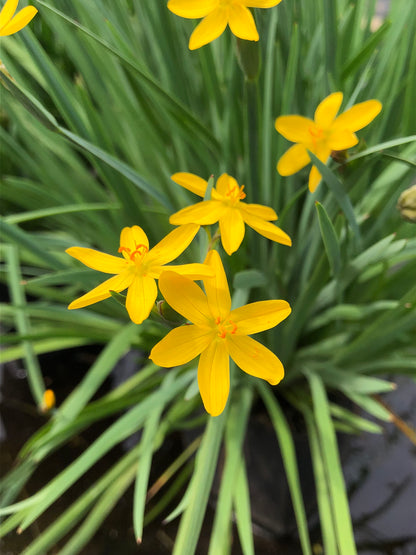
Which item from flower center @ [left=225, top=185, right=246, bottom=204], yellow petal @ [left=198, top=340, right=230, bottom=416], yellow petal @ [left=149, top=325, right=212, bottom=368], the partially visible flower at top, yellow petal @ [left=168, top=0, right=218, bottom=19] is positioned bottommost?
yellow petal @ [left=198, top=340, right=230, bottom=416]

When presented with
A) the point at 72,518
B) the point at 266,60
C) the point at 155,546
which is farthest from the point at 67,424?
the point at 266,60

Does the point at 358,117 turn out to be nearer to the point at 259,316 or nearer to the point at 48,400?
the point at 259,316

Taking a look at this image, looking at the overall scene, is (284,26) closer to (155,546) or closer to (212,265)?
(212,265)

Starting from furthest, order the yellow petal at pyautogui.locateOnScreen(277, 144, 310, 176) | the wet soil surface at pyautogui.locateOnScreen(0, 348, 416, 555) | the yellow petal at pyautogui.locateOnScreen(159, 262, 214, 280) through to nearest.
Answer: the wet soil surface at pyautogui.locateOnScreen(0, 348, 416, 555) < the yellow petal at pyautogui.locateOnScreen(277, 144, 310, 176) < the yellow petal at pyautogui.locateOnScreen(159, 262, 214, 280)

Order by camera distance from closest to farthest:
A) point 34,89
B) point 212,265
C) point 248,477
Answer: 1. point 212,265
2. point 34,89
3. point 248,477

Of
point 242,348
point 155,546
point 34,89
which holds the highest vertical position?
point 34,89

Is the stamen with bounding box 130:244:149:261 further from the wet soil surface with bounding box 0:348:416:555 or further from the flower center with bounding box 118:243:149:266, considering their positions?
the wet soil surface with bounding box 0:348:416:555

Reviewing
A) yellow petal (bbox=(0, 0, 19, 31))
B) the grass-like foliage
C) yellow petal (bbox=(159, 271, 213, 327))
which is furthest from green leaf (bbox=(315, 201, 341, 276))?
yellow petal (bbox=(0, 0, 19, 31))

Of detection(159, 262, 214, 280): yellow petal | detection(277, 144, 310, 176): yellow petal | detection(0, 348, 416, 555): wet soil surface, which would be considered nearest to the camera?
detection(159, 262, 214, 280): yellow petal

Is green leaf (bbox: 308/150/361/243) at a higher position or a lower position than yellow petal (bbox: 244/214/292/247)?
higher
